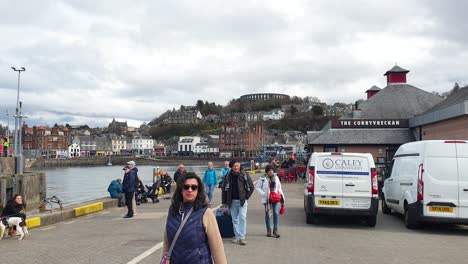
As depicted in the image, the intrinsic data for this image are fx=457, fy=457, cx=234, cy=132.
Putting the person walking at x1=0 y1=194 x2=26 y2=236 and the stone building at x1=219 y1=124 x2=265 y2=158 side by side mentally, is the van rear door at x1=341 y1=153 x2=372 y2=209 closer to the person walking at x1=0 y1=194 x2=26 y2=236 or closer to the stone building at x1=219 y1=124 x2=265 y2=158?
the person walking at x1=0 y1=194 x2=26 y2=236

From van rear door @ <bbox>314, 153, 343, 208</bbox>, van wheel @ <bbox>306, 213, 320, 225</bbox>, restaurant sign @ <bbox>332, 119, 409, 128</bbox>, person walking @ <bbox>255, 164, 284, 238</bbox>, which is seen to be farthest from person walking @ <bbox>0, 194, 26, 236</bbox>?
restaurant sign @ <bbox>332, 119, 409, 128</bbox>

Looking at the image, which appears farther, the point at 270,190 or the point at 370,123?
the point at 370,123

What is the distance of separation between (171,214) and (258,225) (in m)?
8.80

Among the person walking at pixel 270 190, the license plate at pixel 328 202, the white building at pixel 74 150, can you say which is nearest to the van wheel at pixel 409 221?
the license plate at pixel 328 202

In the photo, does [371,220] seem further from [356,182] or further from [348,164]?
[348,164]

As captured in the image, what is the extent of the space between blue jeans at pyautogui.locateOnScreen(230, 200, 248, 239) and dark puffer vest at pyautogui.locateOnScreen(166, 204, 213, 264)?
580 cm

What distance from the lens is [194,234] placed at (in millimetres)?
3777

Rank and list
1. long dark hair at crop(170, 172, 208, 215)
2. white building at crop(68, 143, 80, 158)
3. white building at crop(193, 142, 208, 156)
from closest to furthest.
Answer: long dark hair at crop(170, 172, 208, 215), white building at crop(193, 142, 208, 156), white building at crop(68, 143, 80, 158)

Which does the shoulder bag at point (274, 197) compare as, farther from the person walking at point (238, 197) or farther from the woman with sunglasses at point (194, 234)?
the woman with sunglasses at point (194, 234)

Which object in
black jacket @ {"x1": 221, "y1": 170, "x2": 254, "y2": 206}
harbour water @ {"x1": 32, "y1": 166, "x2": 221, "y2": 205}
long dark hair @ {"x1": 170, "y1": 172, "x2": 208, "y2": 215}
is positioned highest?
long dark hair @ {"x1": 170, "y1": 172, "x2": 208, "y2": 215}

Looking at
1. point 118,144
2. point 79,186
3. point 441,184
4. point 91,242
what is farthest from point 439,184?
point 118,144

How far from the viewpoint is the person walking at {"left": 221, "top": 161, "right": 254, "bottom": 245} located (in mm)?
9594

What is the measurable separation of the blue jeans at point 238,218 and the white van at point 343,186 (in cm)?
320

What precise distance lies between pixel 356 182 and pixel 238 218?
13.3 feet
